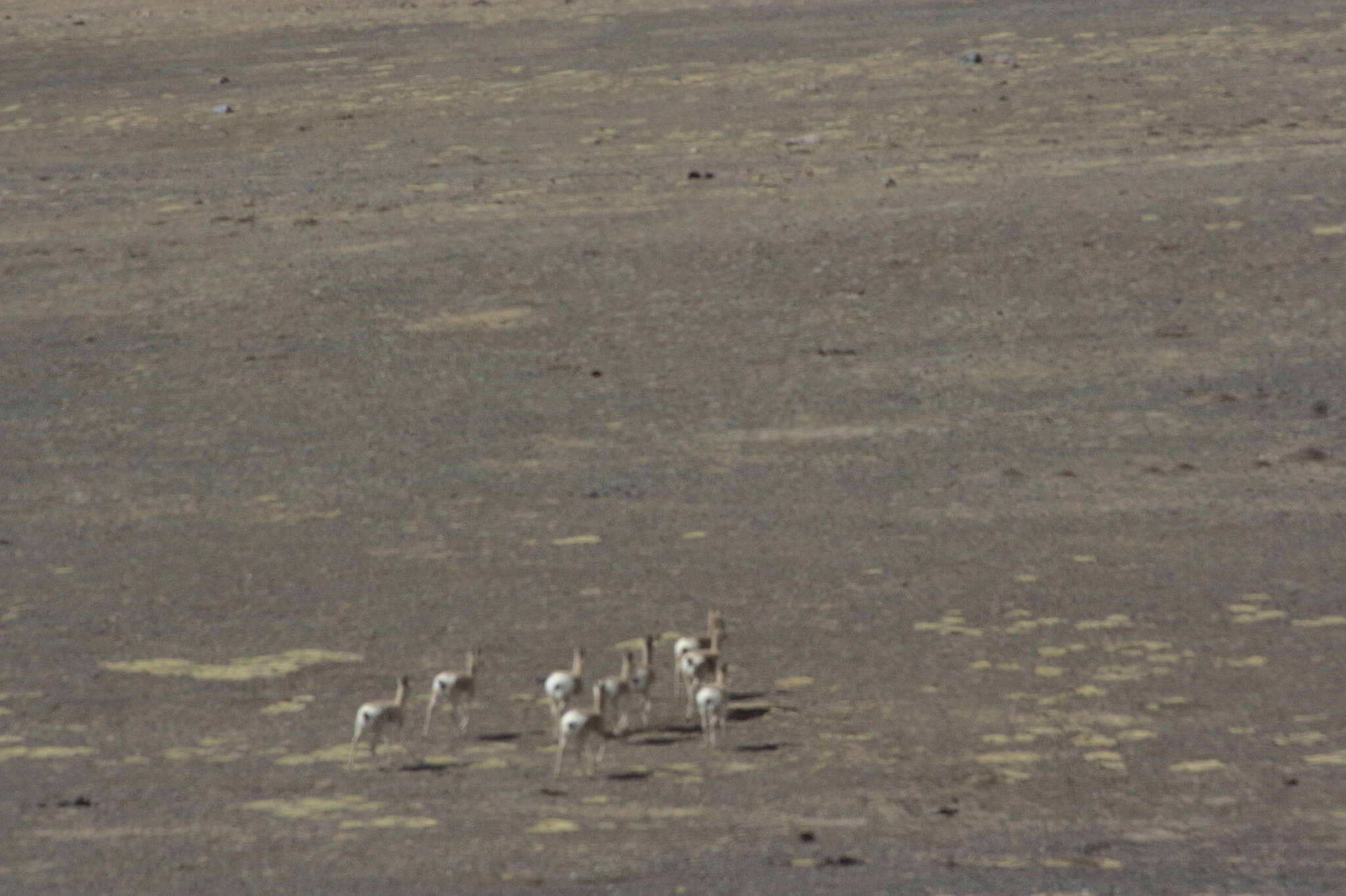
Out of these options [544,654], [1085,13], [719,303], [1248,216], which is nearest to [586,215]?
[719,303]

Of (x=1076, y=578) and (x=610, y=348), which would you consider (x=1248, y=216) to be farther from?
(x=1076, y=578)

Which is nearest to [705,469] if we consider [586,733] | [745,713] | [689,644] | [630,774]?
[689,644]

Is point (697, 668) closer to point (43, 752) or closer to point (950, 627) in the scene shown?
point (950, 627)

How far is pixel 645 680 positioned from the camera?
357 inches

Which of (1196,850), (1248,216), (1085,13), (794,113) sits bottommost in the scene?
(1196,850)

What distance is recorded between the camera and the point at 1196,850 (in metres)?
7.67

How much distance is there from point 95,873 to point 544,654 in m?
3.14

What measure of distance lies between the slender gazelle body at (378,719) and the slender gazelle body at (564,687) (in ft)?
2.43

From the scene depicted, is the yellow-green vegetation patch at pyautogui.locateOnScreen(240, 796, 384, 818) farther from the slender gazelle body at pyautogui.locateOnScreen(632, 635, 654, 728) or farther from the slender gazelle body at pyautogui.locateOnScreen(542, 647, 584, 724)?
the slender gazelle body at pyautogui.locateOnScreen(632, 635, 654, 728)

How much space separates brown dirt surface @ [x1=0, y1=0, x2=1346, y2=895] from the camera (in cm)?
813

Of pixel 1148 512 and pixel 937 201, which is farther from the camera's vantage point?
pixel 937 201

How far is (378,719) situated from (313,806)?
0.53 metres

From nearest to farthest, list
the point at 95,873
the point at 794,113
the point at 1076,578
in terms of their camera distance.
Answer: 1. the point at 95,873
2. the point at 1076,578
3. the point at 794,113

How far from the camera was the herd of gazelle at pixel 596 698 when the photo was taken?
845 cm
